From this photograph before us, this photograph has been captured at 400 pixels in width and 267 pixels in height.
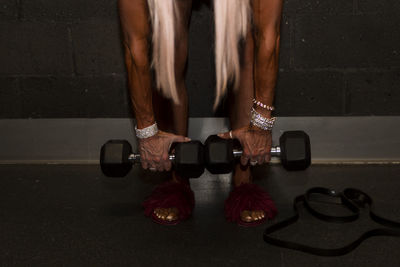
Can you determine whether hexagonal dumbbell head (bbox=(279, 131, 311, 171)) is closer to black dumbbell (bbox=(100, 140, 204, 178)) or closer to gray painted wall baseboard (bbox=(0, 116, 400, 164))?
black dumbbell (bbox=(100, 140, 204, 178))

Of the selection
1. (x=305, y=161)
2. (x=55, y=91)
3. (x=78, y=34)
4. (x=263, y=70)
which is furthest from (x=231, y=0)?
(x=55, y=91)

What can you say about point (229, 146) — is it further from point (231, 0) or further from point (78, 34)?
point (78, 34)

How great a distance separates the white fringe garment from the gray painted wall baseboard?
28.4 inches

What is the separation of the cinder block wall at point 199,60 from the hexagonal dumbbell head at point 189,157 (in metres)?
0.67

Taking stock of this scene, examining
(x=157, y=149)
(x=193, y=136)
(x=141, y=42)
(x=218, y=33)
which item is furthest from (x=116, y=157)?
(x=193, y=136)

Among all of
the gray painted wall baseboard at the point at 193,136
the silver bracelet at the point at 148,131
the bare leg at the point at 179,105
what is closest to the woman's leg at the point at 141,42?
the bare leg at the point at 179,105

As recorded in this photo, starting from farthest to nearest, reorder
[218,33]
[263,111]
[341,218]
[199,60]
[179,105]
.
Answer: [199,60]
[179,105]
[341,218]
[263,111]
[218,33]

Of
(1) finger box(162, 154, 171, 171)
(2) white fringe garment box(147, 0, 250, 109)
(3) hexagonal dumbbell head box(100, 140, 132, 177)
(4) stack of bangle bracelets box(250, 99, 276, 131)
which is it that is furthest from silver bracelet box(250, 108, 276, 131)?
(3) hexagonal dumbbell head box(100, 140, 132, 177)

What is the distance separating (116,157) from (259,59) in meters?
0.52

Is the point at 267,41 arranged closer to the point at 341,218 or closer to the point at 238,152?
the point at 238,152

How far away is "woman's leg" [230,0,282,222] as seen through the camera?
44.4 inches

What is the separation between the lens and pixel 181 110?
58.0 inches

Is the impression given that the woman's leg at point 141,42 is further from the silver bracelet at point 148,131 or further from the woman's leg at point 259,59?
the woman's leg at point 259,59

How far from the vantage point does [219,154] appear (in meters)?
1.25
